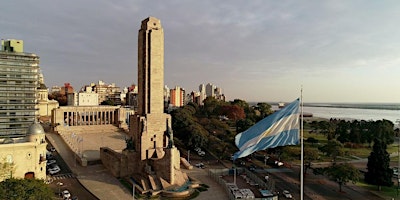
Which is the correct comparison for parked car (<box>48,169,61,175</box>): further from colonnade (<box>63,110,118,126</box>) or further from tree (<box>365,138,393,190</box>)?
tree (<box>365,138,393,190</box>)

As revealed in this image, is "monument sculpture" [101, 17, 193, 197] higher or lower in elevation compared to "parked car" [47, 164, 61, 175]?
higher

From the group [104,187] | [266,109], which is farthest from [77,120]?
[266,109]

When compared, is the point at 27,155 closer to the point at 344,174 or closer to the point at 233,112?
the point at 344,174

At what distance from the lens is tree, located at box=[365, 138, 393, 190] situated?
34.7 meters

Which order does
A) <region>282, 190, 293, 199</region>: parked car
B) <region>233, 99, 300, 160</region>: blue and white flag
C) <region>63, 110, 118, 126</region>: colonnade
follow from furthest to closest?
1. <region>63, 110, 118, 126</region>: colonnade
2. <region>282, 190, 293, 199</region>: parked car
3. <region>233, 99, 300, 160</region>: blue and white flag

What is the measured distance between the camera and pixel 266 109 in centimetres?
9219

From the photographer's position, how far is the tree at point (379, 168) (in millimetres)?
34688

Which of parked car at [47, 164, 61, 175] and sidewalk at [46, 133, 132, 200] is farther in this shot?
parked car at [47, 164, 61, 175]

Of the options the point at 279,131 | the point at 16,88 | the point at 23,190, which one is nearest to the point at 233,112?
the point at 16,88

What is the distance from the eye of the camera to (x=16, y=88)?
5653 centimetres

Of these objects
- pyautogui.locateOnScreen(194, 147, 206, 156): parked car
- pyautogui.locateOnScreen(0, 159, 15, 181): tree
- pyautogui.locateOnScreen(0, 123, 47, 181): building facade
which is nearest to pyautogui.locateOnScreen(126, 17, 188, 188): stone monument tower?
pyautogui.locateOnScreen(0, 123, 47, 181): building facade

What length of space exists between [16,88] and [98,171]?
32.9m

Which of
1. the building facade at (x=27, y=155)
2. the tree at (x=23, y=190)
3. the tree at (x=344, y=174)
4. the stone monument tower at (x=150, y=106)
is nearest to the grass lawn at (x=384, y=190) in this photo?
the tree at (x=344, y=174)

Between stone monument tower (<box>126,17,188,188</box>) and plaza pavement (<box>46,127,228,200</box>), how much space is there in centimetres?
380
